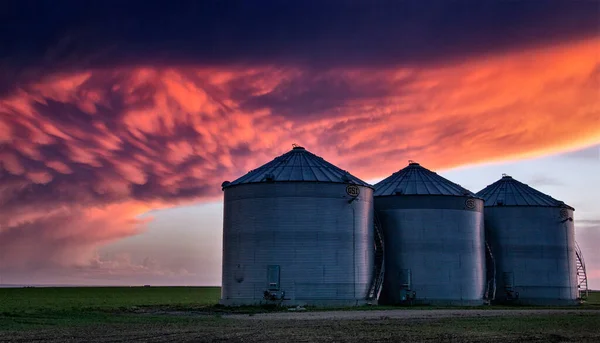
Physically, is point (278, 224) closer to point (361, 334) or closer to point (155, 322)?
point (155, 322)

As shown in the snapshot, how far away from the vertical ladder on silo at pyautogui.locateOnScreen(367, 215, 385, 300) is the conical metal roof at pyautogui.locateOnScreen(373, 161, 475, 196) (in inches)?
155

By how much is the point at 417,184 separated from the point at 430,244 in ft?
21.2

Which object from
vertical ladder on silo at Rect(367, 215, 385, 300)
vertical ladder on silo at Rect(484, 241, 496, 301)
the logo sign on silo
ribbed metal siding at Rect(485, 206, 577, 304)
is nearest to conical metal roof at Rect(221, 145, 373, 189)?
the logo sign on silo

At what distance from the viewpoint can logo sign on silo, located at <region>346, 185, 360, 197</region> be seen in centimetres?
6072

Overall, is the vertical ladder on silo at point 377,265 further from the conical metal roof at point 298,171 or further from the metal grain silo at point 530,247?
the metal grain silo at point 530,247

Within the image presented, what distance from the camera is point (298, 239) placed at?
58062 mm

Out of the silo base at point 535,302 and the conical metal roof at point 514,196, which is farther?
the conical metal roof at point 514,196

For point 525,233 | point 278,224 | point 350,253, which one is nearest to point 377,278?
point 350,253

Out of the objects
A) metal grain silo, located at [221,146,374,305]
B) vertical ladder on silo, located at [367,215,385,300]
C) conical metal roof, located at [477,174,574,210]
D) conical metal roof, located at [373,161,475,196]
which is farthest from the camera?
conical metal roof, located at [477,174,574,210]

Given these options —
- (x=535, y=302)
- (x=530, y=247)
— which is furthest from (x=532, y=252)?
(x=535, y=302)

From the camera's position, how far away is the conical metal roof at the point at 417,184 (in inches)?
2675

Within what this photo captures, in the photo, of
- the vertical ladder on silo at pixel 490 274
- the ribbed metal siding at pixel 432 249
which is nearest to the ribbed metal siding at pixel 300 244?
the ribbed metal siding at pixel 432 249

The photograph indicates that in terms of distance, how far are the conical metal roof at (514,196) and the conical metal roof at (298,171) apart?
23.5 m

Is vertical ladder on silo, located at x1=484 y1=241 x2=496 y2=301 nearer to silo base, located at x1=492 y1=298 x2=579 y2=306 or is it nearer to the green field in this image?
silo base, located at x1=492 y1=298 x2=579 y2=306
